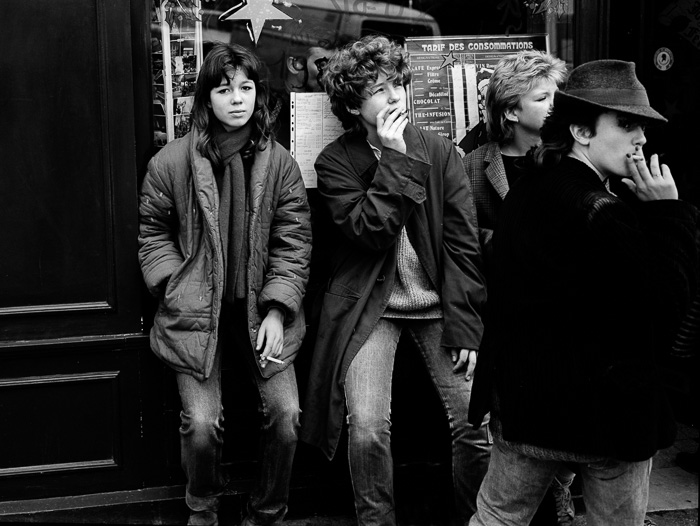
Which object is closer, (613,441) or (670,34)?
(613,441)

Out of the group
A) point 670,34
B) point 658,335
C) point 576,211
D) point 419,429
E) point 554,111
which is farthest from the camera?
point 670,34

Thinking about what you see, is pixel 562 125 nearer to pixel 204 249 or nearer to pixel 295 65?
pixel 204 249

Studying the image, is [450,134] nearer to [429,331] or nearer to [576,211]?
[429,331]

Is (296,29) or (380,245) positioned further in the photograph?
(296,29)

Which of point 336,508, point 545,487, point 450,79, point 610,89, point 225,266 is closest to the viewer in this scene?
point 610,89

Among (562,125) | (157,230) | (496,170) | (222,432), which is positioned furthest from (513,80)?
(222,432)

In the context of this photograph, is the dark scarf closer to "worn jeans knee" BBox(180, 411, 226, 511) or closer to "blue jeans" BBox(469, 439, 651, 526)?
"worn jeans knee" BBox(180, 411, 226, 511)

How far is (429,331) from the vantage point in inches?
143

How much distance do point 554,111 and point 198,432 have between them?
1.83 meters

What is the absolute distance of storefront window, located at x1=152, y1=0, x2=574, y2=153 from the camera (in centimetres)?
402

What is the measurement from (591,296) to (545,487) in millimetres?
687

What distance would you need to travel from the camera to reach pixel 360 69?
3.62 metres

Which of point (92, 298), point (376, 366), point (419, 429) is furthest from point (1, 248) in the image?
point (419, 429)

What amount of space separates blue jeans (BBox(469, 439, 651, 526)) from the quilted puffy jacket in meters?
1.12
